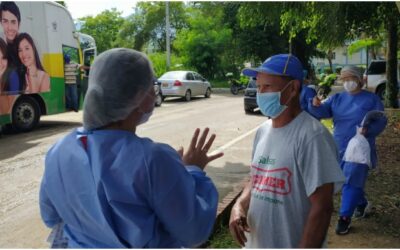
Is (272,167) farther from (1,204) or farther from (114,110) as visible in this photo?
(1,204)

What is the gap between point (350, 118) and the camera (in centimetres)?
458

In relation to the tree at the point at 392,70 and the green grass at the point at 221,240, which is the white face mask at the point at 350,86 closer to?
the green grass at the point at 221,240

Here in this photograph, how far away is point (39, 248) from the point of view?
180 inches

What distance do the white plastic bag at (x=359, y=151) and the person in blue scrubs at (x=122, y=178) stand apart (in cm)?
299

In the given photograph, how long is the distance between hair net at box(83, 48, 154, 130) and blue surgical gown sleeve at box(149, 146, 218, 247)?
242 millimetres

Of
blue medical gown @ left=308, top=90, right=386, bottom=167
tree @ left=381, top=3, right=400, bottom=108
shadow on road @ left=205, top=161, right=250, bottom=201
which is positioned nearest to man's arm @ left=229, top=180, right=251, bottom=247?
blue medical gown @ left=308, top=90, right=386, bottom=167

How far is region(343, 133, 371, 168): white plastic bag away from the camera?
4.40 metres

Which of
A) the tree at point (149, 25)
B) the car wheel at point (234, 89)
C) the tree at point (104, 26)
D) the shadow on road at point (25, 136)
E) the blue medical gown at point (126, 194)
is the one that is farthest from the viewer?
the tree at point (149, 25)

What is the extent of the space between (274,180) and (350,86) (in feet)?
8.58

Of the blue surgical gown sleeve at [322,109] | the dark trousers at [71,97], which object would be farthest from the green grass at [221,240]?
the dark trousers at [71,97]

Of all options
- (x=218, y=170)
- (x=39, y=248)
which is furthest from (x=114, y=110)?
(x=218, y=170)

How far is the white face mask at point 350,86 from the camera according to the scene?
4531 millimetres

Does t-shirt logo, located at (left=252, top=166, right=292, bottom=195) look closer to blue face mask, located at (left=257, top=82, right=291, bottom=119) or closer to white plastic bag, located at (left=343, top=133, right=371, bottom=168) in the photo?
blue face mask, located at (left=257, top=82, right=291, bottom=119)

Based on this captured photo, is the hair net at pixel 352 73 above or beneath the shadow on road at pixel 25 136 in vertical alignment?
above
